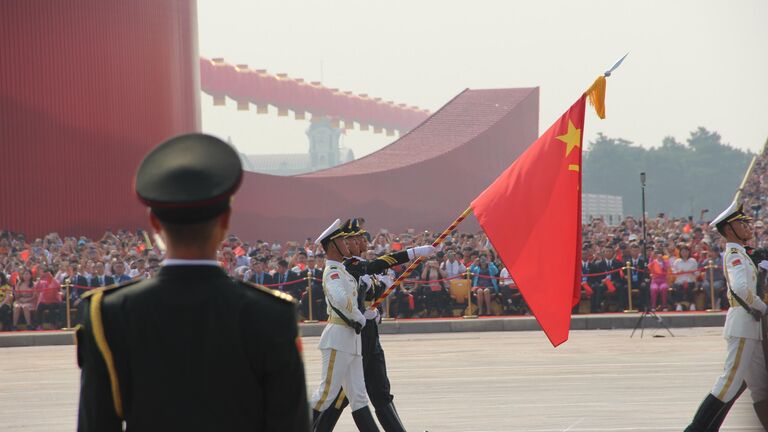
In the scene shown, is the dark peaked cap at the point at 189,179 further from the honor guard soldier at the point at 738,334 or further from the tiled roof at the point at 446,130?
the tiled roof at the point at 446,130

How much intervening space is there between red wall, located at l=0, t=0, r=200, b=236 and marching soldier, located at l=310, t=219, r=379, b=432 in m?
26.2

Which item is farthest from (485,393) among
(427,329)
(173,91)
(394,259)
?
(173,91)

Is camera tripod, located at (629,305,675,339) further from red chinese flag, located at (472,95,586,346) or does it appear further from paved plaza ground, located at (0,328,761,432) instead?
red chinese flag, located at (472,95,586,346)

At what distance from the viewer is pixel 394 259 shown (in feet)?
30.0

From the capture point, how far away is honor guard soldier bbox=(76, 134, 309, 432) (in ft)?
9.79

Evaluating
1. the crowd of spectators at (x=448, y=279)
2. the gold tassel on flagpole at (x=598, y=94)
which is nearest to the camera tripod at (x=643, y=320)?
the crowd of spectators at (x=448, y=279)

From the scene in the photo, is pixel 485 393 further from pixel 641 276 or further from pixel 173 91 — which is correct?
pixel 173 91

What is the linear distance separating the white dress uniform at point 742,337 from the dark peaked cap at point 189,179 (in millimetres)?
5570

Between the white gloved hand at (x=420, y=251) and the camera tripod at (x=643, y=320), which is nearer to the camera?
the white gloved hand at (x=420, y=251)

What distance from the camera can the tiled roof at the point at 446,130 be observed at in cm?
4319

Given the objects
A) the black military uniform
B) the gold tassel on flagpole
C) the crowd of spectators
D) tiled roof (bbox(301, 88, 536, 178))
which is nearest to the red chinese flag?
the gold tassel on flagpole

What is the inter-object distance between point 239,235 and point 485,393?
25.5 metres

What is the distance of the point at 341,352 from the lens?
872 centimetres

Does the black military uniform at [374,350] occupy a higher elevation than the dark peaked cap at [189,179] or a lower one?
lower
